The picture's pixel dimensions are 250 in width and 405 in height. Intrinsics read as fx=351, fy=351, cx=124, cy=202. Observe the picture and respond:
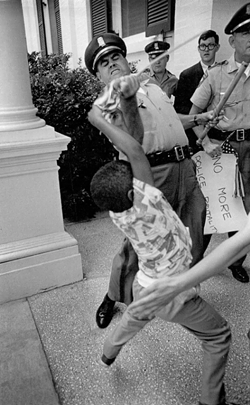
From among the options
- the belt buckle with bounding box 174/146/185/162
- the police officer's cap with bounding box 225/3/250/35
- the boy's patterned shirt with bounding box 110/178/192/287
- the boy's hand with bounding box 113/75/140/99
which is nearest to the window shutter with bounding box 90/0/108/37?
the police officer's cap with bounding box 225/3/250/35

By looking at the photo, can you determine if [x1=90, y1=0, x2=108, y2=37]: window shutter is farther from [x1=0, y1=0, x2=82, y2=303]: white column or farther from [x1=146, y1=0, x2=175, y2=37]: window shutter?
[x1=0, y1=0, x2=82, y2=303]: white column

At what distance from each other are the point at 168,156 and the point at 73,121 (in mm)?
2043

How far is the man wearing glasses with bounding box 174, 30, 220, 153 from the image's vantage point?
345 cm

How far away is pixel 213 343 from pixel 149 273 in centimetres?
41

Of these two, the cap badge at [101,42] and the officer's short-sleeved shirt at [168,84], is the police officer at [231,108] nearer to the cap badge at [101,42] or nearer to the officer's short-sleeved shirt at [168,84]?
the cap badge at [101,42]

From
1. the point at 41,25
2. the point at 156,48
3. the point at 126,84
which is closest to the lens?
the point at 126,84

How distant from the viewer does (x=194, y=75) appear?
351cm

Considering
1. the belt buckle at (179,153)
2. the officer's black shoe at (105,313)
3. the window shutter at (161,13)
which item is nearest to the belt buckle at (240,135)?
the belt buckle at (179,153)

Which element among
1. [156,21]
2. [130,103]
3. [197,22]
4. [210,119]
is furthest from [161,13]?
[130,103]

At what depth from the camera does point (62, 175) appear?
4.00 m

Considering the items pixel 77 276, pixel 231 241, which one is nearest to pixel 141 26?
pixel 77 276

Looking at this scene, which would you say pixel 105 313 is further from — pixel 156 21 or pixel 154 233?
pixel 156 21

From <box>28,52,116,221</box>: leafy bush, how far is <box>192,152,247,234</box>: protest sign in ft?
5.27

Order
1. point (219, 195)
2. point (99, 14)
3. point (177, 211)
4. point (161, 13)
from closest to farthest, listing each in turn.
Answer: point (177, 211), point (219, 195), point (161, 13), point (99, 14)
